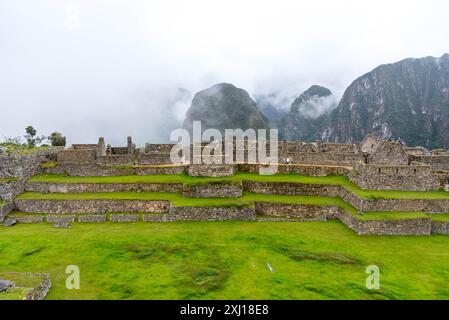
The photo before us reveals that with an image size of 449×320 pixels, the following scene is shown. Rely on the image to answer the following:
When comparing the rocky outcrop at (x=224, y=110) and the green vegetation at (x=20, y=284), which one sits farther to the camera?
the rocky outcrop at (x=224, y=110)

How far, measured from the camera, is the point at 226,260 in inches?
552

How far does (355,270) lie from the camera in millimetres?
13414

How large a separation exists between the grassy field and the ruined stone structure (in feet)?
2.53

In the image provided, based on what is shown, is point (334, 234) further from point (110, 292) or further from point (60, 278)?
point (60, 278)

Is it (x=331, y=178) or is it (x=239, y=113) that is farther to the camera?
(x=239, y=113)

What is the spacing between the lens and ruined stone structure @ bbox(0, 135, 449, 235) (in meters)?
19.5

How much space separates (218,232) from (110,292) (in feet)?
22.0

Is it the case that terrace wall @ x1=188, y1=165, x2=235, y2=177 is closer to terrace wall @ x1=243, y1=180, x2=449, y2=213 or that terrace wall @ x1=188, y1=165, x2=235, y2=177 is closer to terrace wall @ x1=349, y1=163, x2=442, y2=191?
terrace wall @ x1=243, y1=180, x2=449, y2=213

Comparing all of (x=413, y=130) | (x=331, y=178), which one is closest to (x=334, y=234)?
(x=331, y=178)

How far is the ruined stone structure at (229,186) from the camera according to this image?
1945 cm

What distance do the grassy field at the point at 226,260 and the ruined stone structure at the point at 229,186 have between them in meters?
0.77

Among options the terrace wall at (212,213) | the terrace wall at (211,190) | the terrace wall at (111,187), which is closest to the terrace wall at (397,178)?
the terrace wall at (212,213)

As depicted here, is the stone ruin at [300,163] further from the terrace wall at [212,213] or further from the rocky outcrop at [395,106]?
the rocky outcrop at [395,106]

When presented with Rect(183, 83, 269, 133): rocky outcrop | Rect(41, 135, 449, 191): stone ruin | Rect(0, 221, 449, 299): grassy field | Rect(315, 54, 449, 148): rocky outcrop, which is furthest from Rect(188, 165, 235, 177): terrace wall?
Rect(315, 54, 449, 148): rocky outcrop
